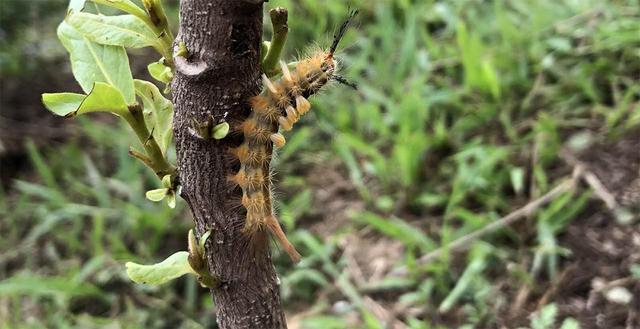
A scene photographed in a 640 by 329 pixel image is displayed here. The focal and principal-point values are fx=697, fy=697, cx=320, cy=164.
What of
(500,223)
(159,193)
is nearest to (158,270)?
(159,193)

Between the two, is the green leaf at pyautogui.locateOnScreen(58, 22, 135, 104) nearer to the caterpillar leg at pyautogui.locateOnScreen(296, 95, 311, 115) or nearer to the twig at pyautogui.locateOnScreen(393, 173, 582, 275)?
Result: the caterpillar leg at pyautogui.locateOnScreen(296, 95, 311, 115)

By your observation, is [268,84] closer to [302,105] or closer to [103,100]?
[302,105]

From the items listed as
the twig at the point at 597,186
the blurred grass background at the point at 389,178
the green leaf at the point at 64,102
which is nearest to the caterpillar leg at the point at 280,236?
the green leaf at the point at 64,102

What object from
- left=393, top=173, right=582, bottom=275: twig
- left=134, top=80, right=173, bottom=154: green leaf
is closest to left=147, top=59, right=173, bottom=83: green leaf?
left=134, top=80, right=173, bottom=154: green leaf

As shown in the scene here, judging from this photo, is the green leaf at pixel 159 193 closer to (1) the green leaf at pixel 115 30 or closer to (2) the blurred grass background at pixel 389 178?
(1) the green leaf at pixel 115 30

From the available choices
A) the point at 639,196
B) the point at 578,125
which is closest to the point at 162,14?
the point at 639,196

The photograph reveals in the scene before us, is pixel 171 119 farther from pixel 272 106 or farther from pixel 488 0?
pixel 488 0
